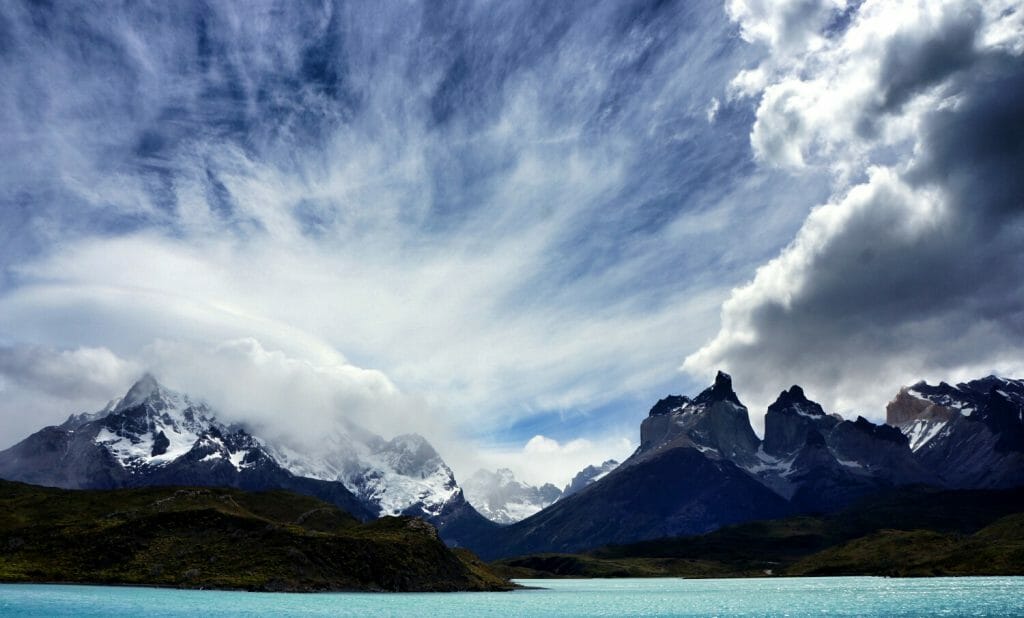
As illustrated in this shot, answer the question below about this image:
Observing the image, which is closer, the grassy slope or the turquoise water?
the turquoise water

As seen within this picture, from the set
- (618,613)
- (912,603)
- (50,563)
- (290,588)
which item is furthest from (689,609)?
(50,563)

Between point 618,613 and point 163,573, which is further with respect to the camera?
point 163,573

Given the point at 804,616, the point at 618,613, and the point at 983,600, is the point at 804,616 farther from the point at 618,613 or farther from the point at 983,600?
the point at 983,600

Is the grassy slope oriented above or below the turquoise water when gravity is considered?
above

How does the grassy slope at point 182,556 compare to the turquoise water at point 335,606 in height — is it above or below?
above

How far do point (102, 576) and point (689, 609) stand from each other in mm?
132252

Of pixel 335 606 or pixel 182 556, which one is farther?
pixel 182 556

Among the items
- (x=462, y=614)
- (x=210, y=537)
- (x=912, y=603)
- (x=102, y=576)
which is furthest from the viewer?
(x=210, y=537)

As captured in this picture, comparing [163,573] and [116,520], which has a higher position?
[116,520]

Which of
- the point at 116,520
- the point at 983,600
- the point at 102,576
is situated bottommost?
the point at 983,600

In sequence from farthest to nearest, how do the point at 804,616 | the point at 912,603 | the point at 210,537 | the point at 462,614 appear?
the point at 210,537
the point at 912,603
the point at 462,614
the point at 804,616

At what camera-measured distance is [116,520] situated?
649ft

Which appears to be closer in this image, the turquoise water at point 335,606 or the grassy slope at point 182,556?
the turquoise water at point 335,606

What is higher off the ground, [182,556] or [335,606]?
[182,556]
